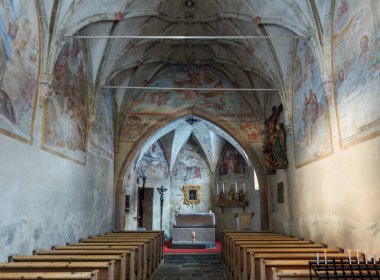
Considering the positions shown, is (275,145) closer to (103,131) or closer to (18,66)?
(103,131)

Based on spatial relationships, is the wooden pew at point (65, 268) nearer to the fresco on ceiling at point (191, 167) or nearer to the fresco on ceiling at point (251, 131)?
the fresco on ceiling at point (251, 131)

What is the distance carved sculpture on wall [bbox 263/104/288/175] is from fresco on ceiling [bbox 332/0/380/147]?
4.22m

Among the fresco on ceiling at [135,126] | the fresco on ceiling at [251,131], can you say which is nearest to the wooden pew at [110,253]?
the fresco on ceiling at [135,126]

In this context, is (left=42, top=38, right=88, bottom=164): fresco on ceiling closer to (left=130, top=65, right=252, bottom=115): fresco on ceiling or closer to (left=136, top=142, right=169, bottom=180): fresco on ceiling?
(left=130, top=65, right=252, bottom=115): fresco on ceiling

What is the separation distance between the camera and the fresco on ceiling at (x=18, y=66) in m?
5.76

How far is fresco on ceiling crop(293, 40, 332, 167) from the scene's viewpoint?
813cm

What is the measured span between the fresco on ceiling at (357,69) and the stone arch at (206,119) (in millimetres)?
7584

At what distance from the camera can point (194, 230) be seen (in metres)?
15.9

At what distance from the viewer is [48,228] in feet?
24.7

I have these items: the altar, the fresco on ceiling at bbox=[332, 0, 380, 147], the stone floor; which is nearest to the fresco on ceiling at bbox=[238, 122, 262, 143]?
the altar

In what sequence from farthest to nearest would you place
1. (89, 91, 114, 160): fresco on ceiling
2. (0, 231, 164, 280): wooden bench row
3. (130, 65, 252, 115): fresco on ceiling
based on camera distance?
(130, 65, 252, 115): fresco on ceiling < (89, 91, 114, 160): fresco on ceiling < (0, 231, 164, 280): wooden bench row

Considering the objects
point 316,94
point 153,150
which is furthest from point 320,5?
point 153,150

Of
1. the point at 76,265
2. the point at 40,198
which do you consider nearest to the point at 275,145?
the point at 40,198

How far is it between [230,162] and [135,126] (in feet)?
26.7
